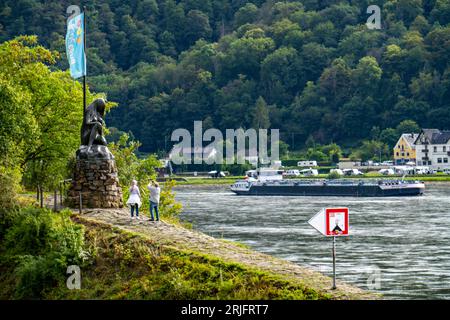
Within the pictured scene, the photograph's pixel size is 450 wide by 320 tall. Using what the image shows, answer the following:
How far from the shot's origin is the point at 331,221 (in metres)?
24.2

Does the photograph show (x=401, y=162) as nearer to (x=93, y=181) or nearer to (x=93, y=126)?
(x=93, y=126)

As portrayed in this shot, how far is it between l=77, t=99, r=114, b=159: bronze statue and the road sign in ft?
46.1

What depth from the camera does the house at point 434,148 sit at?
16962cm

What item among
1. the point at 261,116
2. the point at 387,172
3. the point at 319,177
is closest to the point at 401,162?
the point at 387,172

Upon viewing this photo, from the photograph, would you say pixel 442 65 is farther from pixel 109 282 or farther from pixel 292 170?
pixel 109 282

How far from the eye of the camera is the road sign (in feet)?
79.1

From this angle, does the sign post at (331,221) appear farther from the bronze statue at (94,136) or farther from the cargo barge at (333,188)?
the cargo barge at (333,188)

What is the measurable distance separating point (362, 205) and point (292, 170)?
71066 millimetres

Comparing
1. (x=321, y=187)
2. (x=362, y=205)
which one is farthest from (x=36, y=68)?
(x=321, y=187)

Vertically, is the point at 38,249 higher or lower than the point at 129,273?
higher

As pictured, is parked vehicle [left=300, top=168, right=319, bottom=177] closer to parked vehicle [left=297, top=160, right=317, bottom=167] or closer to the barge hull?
parked vehicle [left=297, top=160, right=317, bottom=167]

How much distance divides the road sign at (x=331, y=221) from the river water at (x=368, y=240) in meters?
9.23

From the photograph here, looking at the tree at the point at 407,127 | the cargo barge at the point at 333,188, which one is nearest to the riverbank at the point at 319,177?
the cargo barge at the point at 333,188

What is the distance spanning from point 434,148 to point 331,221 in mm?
149842
